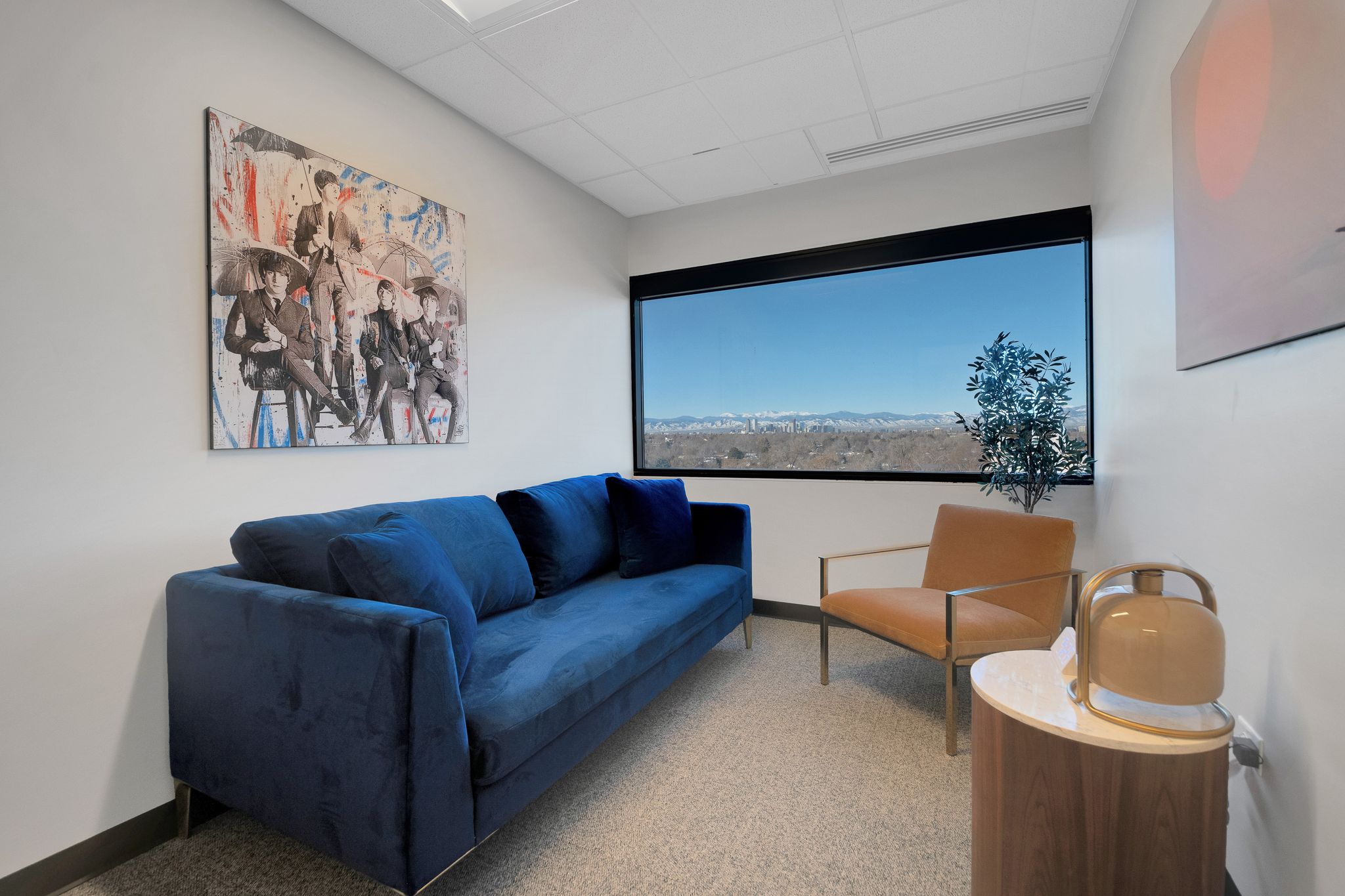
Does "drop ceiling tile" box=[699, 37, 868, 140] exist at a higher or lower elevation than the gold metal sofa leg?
higher

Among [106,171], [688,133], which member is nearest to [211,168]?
[106,171]

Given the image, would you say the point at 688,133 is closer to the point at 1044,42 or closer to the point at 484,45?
the point at 484,45

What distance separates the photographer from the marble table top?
1.20m

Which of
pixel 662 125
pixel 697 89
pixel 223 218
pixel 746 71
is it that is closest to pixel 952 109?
pixel 746 71

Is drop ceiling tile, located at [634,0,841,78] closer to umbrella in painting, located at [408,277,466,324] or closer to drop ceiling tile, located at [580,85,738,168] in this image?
drop ceiling tile, located at [580,85,738,168]

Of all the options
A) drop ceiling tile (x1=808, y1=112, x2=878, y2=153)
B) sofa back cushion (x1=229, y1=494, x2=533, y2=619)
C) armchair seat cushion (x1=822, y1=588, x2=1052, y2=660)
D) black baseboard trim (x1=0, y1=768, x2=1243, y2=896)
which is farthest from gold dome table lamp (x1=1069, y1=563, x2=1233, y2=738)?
drop ceiling tile (x1=808, y1=112, x2=878, y2=153)

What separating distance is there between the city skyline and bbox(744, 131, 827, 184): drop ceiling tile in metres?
0.67

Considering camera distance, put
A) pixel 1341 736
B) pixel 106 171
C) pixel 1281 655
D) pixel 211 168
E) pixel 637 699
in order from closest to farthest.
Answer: pixel 1341 736, pixel 1281 655, pixel 106 171, pixel 211 168, pixel 637 699

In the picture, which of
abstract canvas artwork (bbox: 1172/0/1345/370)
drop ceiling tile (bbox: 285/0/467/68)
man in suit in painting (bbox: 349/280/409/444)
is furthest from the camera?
man in suit in painting (bbox: 349/280/409/444)

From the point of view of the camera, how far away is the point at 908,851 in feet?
5.90

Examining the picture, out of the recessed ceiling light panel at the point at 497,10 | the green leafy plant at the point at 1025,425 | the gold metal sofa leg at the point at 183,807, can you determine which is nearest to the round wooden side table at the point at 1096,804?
the green leafy plant at the point at 1025,425

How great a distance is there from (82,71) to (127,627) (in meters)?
1.59

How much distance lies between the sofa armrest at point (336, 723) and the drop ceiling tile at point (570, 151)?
258 cm

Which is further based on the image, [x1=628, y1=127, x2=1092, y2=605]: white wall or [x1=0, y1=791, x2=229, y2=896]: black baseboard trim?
[x1=628, y1=127, x2=1092, y2=605]: white wall
